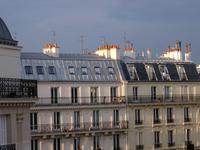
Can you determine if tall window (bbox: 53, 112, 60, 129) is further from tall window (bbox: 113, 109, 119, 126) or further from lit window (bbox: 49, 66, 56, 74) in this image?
tall window (bbox: 113, 109, 119, 126)

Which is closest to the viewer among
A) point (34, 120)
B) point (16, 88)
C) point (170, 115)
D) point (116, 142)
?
point (16, 88)

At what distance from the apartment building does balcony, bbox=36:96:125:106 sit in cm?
2606

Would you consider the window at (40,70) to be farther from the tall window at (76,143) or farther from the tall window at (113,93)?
the tall window at (113,93)

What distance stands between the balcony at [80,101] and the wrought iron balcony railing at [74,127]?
2.01 metres

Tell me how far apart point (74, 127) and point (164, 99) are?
11674 millimetres

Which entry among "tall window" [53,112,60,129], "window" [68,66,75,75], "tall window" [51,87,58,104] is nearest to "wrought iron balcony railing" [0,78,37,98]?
"tall window" [53,112,60,129]

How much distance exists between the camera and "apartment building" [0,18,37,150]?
2853 cm

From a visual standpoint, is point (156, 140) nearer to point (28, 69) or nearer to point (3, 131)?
point (28, 69)

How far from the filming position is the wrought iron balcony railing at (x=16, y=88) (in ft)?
92.1

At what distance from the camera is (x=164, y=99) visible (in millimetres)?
64875

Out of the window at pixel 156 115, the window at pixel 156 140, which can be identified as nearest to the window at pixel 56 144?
the window at pixel 156 140

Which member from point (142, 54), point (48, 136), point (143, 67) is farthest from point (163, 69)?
point (48, 136)

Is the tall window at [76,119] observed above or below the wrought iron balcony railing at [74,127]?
above

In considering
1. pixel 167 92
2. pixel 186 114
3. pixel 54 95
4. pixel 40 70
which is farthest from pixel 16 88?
pixel 186 114
